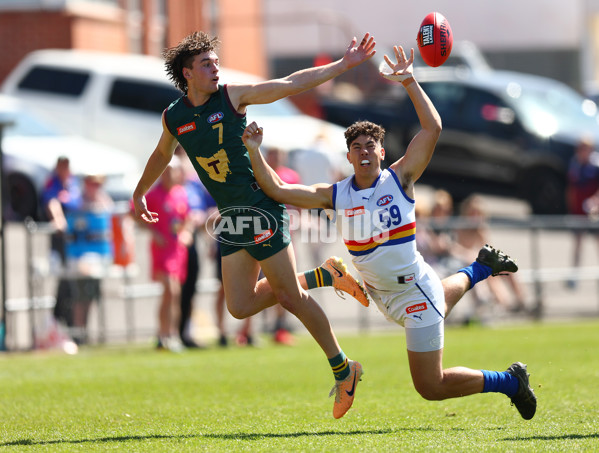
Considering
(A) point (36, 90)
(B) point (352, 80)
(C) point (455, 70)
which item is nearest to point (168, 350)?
(A) point (36, 90)

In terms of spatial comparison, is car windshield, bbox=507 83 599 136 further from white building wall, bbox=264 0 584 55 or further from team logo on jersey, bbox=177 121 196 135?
team logo on jersey, bbox=177 121 196 135

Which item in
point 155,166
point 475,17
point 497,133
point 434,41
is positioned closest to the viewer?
point 434,41

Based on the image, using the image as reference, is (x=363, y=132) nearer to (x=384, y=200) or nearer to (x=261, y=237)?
(x=384, y=200)

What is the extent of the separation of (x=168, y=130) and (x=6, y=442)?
2197 millimetres

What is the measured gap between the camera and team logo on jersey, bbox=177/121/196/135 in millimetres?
6754

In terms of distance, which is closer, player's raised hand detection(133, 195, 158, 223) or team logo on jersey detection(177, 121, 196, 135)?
team logo on jersey detection(177, 121, 196, 135)

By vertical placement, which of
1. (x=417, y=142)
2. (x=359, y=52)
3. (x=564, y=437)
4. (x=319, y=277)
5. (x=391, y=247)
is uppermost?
(x=359, y=52)

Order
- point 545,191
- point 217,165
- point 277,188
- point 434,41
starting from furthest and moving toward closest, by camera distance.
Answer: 1. point 545,191
2. point 434,41
3. point 217,165
4. point 277,188

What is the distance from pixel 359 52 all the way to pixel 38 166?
416 inches

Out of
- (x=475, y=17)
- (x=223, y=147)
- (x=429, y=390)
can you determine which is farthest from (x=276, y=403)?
(x=475, y=17)

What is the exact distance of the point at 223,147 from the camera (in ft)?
22.0

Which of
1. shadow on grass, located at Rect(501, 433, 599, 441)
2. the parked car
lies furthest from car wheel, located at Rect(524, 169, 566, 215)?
shadow on grass, located at Rect(501, 433, 599, 441)

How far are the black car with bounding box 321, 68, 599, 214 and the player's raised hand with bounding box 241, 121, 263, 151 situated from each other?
12942mm

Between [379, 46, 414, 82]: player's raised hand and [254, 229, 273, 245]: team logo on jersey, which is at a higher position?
[379, 46, 414, 82]: player's raised hand
